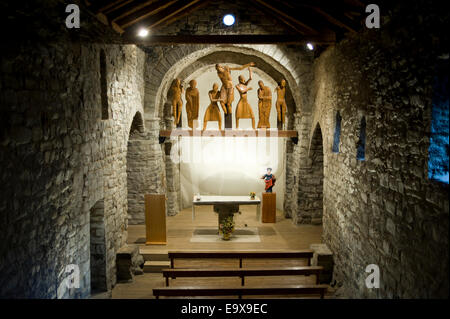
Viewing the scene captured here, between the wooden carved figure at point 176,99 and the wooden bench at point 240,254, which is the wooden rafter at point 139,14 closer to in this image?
the wooden carved figure at point 176,99

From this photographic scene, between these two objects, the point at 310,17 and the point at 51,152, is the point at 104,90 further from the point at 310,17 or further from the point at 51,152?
the point at 310,17

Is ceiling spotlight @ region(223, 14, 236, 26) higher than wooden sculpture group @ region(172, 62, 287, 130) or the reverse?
higher

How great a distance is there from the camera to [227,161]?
13.8 meters

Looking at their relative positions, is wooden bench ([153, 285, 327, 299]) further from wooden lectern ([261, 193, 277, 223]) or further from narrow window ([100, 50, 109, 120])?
wooden lectern ([261, 193, 277, 223])

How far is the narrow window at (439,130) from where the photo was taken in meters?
3.63

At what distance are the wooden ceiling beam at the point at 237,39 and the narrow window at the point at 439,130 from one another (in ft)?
11.7

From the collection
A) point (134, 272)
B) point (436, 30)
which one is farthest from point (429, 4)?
point (134, 272)

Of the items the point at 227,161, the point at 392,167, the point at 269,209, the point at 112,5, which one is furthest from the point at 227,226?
the point at 112,5

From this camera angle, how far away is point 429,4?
379 cm

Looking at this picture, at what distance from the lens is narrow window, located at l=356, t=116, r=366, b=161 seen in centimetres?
589

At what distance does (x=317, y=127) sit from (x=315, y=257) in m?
3.52

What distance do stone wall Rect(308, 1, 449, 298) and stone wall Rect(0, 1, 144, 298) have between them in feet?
13.2

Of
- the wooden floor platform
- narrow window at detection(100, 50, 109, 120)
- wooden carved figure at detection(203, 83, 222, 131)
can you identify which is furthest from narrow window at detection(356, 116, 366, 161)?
wooden carved figure at detection(203, 83, 222, 131)

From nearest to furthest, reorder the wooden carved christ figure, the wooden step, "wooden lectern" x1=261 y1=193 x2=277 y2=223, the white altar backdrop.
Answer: the wooden step < the wooden carved christ figure < "wooden lectern" x1=261 y1=193 x2=277 y2=223 < the white altar backdrop
